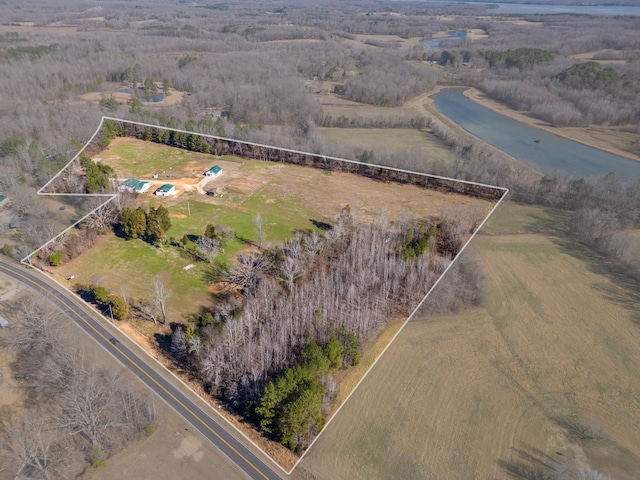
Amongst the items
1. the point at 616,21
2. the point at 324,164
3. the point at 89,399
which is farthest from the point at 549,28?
the point at 89,399

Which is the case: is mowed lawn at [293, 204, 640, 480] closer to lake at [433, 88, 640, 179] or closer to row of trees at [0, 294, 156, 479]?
row of trees at [0, 294, 156, 479]

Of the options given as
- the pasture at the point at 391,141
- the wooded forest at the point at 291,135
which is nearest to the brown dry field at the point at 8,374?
the wooded forest at the point at 291,135

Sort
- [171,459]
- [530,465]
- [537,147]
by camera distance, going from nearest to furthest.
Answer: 1. [171,459]
2. [530,465]
3. [537,147]

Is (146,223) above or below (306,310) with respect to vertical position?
above

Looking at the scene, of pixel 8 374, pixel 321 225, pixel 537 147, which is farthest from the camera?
pixel 537 147

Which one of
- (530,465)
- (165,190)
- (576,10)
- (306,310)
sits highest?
(576,10)

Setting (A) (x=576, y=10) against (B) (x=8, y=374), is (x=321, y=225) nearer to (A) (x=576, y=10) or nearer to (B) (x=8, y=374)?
(B) (x=8, y=374)

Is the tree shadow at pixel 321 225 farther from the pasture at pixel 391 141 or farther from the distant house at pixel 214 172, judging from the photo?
the pasture at pixel 391 141

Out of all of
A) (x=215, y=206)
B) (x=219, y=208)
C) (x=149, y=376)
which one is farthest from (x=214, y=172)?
(x=149, y=376)
